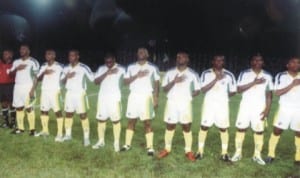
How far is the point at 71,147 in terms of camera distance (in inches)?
409

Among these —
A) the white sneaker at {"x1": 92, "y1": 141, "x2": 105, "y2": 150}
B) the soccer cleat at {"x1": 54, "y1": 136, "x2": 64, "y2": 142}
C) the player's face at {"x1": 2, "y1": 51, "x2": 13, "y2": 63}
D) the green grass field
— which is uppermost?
the player's face at {"x1": 2, "y1": 51, "x2": 13, "y2": 63}

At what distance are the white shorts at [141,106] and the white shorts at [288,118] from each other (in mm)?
2498

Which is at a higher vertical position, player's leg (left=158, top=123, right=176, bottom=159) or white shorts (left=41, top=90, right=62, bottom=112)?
white shorts (left=41, top=90, right=62, bottom=112)

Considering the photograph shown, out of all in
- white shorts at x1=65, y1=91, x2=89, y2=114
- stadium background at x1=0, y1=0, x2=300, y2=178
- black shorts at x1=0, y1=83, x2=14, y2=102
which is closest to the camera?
white shorts at x1=65, y1=91, x2=89, y2=114

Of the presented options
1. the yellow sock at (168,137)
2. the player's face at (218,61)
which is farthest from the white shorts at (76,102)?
the player's face at (218,61)

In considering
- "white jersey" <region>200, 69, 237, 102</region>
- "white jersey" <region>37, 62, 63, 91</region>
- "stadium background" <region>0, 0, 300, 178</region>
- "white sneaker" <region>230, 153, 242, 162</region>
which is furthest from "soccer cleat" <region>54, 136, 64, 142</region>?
"white sneaker" <region>230, 153, 242, 162</region>

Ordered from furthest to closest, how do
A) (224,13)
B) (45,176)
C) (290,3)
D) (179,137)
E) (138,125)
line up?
(224,13) → (290,3) → (138,125) → (179,137) → (45,176)

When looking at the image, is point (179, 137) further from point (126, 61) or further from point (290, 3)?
point (126, 61)

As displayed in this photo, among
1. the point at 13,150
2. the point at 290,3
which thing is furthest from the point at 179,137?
the point at 290,3

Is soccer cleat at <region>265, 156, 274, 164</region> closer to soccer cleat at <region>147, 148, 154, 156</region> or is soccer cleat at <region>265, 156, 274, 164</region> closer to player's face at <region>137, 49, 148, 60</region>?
soccer cleat at <region>147, 148, 154, 156</region>

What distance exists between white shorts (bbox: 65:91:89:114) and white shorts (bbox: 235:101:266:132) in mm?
3312

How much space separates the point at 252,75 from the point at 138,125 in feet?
15.9

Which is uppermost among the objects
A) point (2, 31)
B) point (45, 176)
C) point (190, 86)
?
point (2, 31)

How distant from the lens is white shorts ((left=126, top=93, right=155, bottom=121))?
9.88 metres
